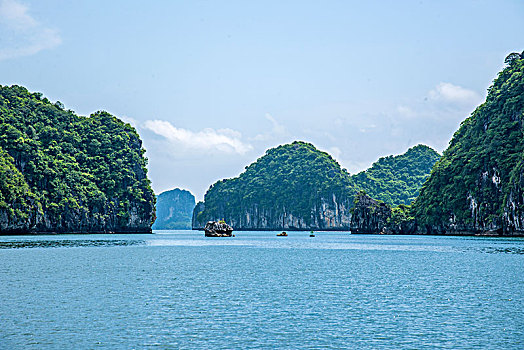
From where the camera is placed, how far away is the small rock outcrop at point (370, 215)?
188 meters

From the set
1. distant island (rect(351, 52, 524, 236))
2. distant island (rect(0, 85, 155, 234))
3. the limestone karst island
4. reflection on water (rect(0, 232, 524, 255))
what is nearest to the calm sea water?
reflection on water (rect(0, 232, 524, 255))

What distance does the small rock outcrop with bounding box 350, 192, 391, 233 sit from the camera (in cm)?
18812

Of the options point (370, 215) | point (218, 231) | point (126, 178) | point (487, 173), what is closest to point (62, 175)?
point (126, 178)

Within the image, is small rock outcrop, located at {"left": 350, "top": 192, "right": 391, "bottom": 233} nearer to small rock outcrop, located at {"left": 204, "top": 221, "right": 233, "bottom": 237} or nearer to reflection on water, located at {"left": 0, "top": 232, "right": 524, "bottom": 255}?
small rock outcrop, located at {"left": 204, "top": 221, "right": 233, "bottom": 237}

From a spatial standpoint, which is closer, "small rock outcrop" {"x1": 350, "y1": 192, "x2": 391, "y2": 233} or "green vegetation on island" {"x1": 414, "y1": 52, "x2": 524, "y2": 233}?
"green vegetation on island" {"x1": 414, "y1": 52, "x2": 524, "y2": 233}

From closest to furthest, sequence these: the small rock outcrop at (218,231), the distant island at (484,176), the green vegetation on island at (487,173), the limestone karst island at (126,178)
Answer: the green vegetation on island at (487,173) → the distant island at (484,176) → the limestone karst island at (126,178) → the small rock outcrop at (218,231)

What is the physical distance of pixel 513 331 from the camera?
23969 mm

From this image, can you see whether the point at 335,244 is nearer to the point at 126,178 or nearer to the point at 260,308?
the point at 260,308

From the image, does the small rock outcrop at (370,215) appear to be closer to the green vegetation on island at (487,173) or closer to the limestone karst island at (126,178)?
the limestone karst island at (126,178)

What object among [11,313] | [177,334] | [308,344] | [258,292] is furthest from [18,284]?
[308,344]

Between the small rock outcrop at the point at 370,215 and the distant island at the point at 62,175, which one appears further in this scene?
the small rock outcrop at the point at 370,215

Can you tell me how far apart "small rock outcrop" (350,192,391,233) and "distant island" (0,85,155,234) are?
71.1 metres

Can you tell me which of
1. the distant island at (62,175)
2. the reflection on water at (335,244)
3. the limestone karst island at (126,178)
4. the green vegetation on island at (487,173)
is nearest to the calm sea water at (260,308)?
the reflection on water at (335,244)

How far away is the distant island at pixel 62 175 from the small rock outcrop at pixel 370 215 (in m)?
71.1
